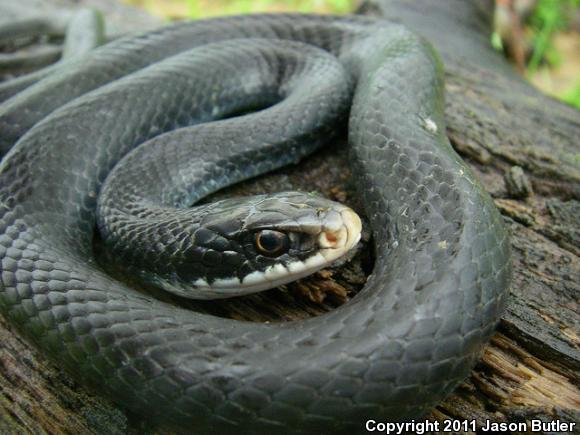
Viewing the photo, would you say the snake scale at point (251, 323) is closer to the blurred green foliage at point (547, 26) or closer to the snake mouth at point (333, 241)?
the snake mouth at point (333, 241)

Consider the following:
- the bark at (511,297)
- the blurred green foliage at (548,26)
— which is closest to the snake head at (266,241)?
the bark at (511,297)

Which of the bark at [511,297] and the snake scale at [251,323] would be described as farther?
the bark at [511,297]

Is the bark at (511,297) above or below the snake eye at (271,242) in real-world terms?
below

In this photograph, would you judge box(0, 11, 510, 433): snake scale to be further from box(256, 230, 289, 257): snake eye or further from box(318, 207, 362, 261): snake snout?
box(256, 230, 289, 257): snake eye

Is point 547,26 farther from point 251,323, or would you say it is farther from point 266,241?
point 251,323

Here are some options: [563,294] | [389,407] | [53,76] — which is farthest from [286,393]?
[53,76]

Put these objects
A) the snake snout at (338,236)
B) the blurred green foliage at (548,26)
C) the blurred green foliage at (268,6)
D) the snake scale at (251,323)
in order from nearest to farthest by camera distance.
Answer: the snake scale at (251,323)
the snake snout at (338,236)
the blurred green foliage at (548,26)
the blurred green foliage at (268,6)

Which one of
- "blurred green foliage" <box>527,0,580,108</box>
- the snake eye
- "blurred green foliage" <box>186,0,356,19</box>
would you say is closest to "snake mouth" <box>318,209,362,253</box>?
the snake eye
